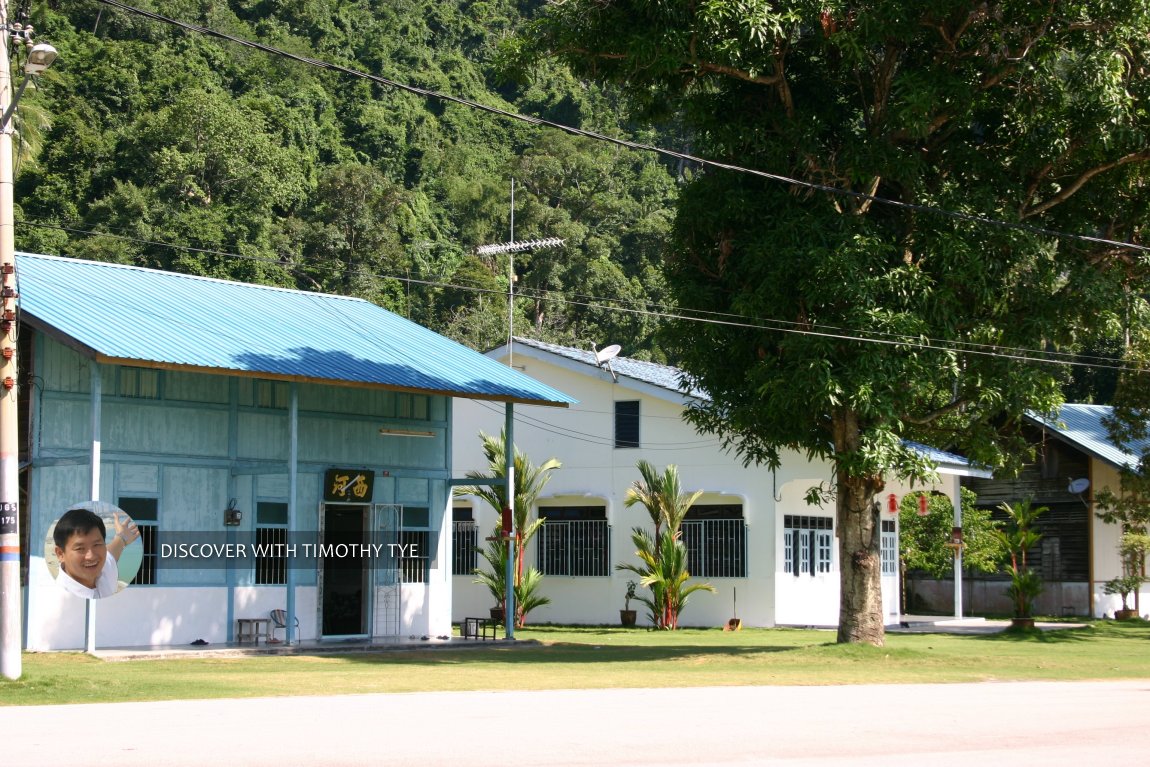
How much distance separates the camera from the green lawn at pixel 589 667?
15.7 metres

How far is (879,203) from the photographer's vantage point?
23.2 meters

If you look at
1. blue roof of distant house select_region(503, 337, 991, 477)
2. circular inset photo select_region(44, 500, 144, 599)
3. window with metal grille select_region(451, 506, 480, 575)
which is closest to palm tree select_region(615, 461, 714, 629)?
blue roof of distant house select_region(503, 337, 991, 477)

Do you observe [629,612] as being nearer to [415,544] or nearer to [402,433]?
[415,544]

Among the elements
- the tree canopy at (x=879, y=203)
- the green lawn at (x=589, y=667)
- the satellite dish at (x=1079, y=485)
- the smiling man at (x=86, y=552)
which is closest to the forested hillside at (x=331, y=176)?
the satellite dish at (x=1079, y=485)

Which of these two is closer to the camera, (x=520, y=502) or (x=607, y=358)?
(x=520, y=502)

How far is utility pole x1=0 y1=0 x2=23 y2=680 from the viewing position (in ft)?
50.5

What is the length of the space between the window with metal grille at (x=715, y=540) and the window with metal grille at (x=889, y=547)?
5.17 metres

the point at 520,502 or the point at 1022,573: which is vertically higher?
the point at 520,502

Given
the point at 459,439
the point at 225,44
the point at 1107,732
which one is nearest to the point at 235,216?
the point at 225,44

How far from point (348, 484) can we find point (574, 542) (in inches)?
408

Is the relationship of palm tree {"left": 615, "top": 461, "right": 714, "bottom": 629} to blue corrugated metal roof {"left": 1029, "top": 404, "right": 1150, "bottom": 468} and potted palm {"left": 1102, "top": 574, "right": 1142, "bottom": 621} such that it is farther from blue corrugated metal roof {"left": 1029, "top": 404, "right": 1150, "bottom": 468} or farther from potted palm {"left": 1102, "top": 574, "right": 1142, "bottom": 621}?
potted palm {"left": 1102, "top": 574, "right": 1142, "bottom": 621}

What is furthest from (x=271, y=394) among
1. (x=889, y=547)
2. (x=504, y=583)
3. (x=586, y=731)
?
(x=889, y=547)

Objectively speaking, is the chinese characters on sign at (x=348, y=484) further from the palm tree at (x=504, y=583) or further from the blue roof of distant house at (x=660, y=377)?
the blue roof of distant house at (x=660, y=377)

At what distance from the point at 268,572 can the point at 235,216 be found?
36.7 meters
